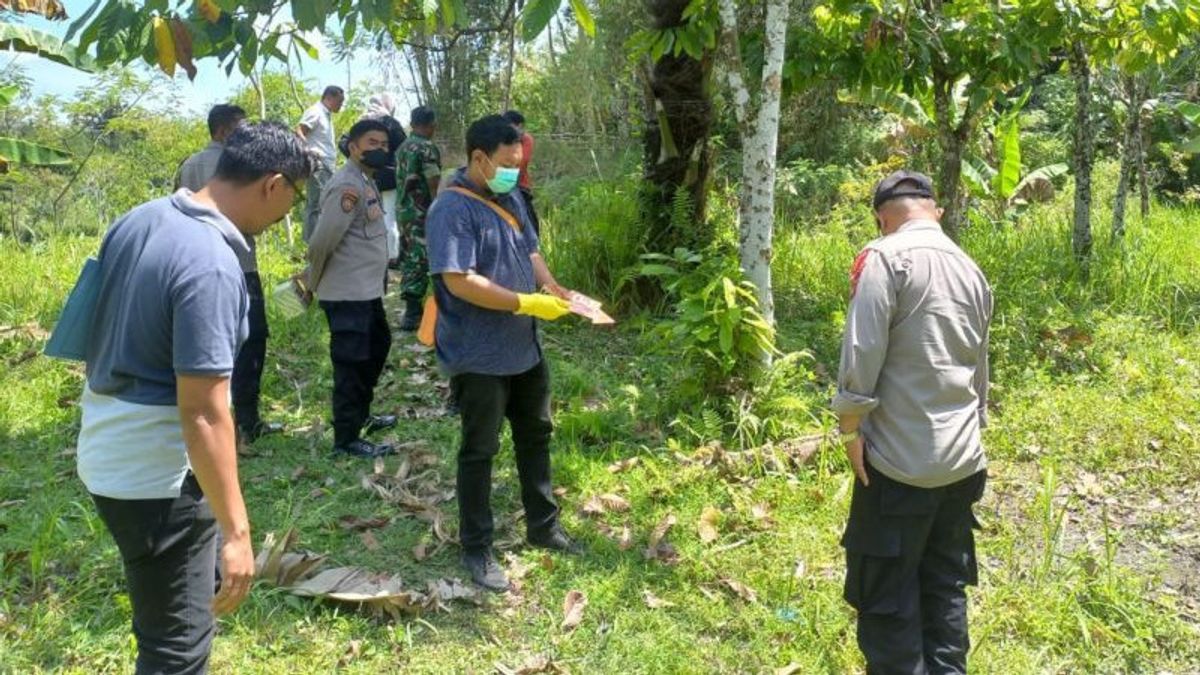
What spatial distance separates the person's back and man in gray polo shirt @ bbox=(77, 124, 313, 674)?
1884mm

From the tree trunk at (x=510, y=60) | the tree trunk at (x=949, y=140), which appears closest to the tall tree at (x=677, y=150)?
the tree trunk at (x=510, y=60)

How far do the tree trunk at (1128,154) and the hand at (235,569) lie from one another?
8.74 meters

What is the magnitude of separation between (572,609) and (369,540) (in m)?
1.16

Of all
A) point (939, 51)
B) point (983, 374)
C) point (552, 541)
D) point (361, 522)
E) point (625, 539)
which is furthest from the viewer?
point (939, 51)

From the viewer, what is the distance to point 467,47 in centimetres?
1833

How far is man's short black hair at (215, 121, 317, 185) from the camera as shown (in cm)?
249

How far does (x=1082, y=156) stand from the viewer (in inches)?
328

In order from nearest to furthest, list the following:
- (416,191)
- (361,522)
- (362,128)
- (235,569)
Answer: (235,569) < (361,522) < (362,128) < (416,191)

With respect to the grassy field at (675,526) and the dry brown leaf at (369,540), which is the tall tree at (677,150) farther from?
the dry brown leaf at (369,540)

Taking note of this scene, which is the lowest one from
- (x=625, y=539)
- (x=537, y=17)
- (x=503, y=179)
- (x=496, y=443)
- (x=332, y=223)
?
(x=625, y=539)

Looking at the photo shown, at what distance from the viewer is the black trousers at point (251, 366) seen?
5.45m

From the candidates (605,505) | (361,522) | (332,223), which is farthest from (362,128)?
(605,505)

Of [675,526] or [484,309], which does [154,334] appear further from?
[675,526]

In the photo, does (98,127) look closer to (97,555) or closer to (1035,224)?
(97,555)
